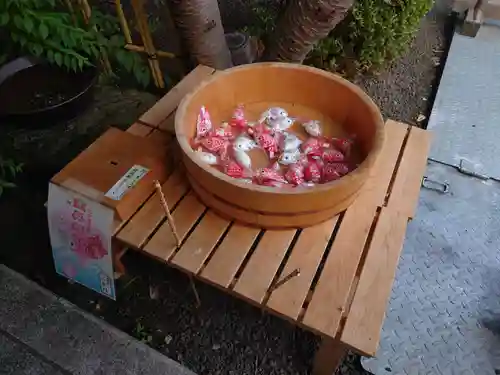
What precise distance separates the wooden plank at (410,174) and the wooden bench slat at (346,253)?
35 mm

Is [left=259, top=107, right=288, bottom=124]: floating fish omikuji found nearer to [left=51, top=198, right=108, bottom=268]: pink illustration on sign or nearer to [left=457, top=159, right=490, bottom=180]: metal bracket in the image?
[left=51, top=198, right=108, bottom=268]: pink illustration on sign

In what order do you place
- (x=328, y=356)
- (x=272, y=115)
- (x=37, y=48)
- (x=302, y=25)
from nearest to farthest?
(x=328, y=356)
(x=272, y=115)
(x=302, y=25)
(x=37, y=48)

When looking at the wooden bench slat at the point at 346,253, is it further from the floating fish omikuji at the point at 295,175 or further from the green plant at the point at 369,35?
the green plant at the point at 369,35

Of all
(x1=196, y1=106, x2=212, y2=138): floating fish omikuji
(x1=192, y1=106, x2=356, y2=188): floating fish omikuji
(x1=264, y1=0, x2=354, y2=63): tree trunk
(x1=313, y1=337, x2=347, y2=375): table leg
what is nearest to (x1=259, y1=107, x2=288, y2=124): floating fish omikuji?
(x1=192, y1=106, x2=356, y2=188): floating fish omikuji

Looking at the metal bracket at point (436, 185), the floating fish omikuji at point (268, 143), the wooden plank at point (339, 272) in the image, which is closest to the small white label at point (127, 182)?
the floating fish omikuji at point (268, 143)

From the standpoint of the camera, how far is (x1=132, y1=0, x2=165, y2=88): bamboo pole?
7.97 feet

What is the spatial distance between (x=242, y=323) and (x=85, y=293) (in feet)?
2.25

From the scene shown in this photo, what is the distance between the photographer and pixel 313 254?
1.58 m

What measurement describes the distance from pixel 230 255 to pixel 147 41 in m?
1.47

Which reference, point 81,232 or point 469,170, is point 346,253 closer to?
point 81,232

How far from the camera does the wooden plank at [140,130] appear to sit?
196cm

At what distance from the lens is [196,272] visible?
154cm

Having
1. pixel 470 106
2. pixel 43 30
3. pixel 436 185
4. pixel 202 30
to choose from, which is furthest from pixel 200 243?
pixel 470 106

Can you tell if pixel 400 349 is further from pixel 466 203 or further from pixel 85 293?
pixel 85 293
